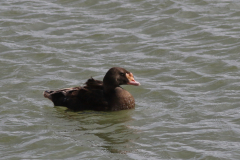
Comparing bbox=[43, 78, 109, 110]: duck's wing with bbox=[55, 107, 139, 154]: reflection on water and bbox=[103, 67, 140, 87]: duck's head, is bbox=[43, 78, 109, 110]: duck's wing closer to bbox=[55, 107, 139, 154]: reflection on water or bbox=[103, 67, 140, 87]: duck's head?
bbox=[55, 107, 139, 154]: reflection on water

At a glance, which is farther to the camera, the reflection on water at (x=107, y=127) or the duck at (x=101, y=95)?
the duck at (x=101, y=95)

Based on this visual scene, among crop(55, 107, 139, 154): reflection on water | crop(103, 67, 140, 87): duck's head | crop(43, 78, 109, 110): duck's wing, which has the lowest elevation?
crop(55, 107, 139, 154): reflection on water

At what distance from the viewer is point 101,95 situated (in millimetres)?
11016

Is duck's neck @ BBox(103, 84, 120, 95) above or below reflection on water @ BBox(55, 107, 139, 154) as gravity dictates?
above

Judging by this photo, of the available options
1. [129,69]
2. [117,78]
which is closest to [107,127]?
[117,78]

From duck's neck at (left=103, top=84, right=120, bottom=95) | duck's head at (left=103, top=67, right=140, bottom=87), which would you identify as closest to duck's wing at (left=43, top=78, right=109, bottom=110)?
duck's neck at (left=103, top=84, right=120, bottom=95)

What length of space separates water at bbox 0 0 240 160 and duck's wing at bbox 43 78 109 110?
→ 0.55 ft

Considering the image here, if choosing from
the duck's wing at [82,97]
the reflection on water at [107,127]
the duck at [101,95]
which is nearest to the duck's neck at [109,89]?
the duck at [101,95]

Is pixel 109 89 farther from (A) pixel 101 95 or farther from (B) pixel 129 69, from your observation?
(B) pixel 129 69

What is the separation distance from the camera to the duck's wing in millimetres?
10898

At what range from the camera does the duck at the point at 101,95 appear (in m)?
10.9

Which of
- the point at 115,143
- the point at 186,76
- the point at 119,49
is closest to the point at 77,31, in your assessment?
the point at 119,49

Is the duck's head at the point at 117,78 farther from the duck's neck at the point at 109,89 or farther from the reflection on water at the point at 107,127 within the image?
the reflection on water at the point at 107,127

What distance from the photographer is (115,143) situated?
9148mm
